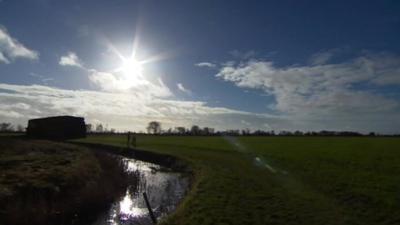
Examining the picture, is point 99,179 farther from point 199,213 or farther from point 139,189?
point 199,213

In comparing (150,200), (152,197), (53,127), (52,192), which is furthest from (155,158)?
(53,127)

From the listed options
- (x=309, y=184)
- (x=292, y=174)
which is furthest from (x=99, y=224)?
(x=292, y=174)

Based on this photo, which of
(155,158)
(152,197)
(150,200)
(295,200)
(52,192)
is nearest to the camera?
(295,200)

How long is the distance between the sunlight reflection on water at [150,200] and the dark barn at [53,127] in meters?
70.3

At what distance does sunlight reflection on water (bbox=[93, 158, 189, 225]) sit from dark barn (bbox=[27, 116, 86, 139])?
7034 centimetres

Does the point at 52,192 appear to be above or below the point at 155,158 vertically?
below

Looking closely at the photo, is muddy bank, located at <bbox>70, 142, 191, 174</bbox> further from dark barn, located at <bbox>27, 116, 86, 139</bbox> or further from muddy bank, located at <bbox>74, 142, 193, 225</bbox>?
dark barn, located at <bbox>27, 116, 86, 139</bbox>

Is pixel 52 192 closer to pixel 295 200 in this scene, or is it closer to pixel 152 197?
pixel 152 197

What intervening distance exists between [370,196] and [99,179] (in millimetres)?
15941

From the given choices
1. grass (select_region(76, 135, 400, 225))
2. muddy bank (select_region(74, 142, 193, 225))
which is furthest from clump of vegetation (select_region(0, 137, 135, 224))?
grass (select_region(76, 135, 400, 225))

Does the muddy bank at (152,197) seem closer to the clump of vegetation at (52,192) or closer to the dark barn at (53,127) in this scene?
the clump of vegetation at (52,192)

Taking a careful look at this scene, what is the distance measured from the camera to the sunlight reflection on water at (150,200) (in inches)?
675

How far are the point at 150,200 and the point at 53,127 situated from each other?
80.5m

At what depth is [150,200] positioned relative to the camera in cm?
2158
